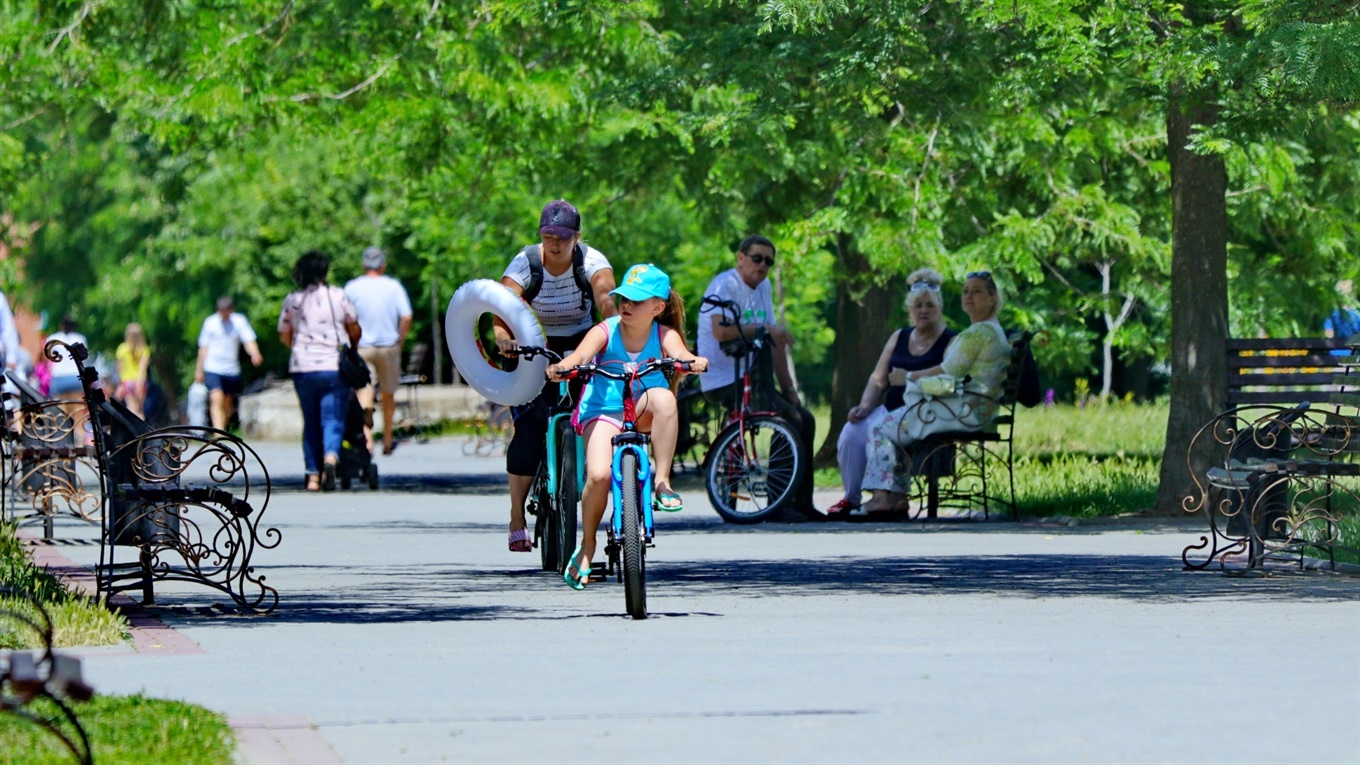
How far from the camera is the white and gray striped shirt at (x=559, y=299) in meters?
11.7

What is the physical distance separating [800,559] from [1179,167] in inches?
179

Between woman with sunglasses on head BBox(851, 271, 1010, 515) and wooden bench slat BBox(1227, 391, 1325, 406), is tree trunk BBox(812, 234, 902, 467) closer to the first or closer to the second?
woman with sunglasses on head BBox(851, 271, 1010, 515)

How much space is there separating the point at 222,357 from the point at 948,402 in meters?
11.9

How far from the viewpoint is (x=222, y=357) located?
2547cm

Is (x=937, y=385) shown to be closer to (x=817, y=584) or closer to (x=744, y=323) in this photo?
(x=744, y=323)

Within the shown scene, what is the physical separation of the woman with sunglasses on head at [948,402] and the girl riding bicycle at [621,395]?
5.39 m

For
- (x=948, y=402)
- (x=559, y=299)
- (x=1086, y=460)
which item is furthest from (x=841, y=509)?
(x=559, y=299)

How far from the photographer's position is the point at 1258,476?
1116cm

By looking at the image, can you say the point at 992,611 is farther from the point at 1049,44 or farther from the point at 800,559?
the point at 1049,44

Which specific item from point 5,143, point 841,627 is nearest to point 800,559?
point 841,627

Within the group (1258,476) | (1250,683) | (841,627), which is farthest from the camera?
(1258,476)

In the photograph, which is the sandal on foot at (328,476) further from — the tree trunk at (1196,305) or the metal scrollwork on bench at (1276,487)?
the metal scrollwork on bench at (1276,487)

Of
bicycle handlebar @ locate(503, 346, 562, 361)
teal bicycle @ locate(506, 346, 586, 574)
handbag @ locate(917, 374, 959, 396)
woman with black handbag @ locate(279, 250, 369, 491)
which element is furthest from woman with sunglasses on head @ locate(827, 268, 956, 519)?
bicycle handlebar @ locate(503, 346, 562, 361)

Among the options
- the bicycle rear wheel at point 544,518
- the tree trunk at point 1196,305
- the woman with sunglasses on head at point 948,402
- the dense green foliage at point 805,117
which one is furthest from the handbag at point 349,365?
the bicycle rear wheel at point 544,518
